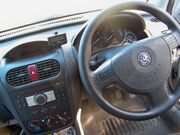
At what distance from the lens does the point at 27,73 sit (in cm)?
138

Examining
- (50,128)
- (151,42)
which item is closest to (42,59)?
(50,128)

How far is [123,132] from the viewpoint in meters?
1.91

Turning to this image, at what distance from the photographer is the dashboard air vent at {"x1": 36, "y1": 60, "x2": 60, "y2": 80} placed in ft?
4.56

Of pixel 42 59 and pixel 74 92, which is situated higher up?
pixel 42 59

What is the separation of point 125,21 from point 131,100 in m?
0.67

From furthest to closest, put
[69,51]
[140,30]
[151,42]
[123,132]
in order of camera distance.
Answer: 1. [123,132]
2. [140,30]
3. [69,51]
4. [151,42]

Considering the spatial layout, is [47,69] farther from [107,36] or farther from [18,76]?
[107,36]

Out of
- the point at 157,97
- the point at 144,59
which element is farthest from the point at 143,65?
the point at 157,97

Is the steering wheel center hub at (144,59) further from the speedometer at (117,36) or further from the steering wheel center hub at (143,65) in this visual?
the speedometer at (117,36)

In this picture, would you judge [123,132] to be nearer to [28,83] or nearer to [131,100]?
[131,100]

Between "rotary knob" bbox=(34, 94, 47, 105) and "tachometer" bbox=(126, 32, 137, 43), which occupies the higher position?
"tachometer" bbox=(126, 32, 137, 43)

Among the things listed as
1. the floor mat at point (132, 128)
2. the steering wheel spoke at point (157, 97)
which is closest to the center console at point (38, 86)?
the steering wheel spoke at point (157, 97)

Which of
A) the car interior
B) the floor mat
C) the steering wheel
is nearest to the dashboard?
the car interior

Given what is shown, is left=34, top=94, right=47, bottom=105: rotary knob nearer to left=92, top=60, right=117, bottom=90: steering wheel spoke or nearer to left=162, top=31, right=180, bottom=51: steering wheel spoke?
left=92, top=60, right=117, bottom=90: steering wheel spoke
